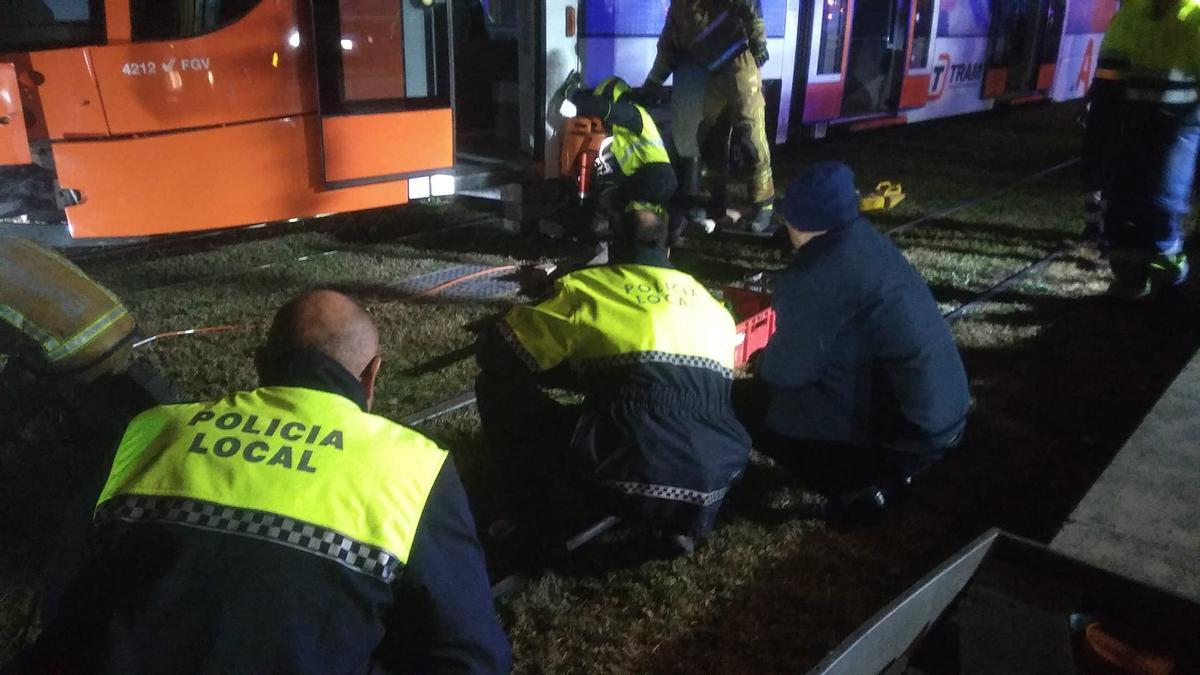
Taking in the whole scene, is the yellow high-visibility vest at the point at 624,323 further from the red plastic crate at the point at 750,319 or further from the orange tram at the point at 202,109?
the orange tram at the point at 202,109

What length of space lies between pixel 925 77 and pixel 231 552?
1406cm

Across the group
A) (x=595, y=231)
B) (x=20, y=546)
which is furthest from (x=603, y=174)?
(x=20, y=546)

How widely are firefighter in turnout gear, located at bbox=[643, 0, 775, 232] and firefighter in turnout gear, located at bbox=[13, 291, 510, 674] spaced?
6.00 m

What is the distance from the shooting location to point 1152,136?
561cm

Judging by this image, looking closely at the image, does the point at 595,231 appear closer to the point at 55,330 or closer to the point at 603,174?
the point at 603,174

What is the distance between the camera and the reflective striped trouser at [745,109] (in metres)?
7.16

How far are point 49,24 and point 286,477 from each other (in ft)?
15.3

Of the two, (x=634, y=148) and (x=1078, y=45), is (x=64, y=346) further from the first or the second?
(x=1078, y=45)

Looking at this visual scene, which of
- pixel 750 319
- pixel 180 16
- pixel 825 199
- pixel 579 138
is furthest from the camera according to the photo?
pixel 579 138

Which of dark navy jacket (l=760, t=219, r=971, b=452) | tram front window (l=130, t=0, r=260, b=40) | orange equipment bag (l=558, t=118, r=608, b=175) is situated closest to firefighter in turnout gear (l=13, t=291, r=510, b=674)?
dark navy jacket (l=760, t=219, r=971, b=452)

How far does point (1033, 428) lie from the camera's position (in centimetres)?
431

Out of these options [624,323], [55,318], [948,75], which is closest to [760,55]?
[624,323]

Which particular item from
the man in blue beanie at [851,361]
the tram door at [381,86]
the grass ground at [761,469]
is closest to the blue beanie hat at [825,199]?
the man in blue beanie at [851,361]

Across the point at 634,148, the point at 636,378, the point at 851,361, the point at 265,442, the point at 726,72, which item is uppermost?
the point at 726,72
